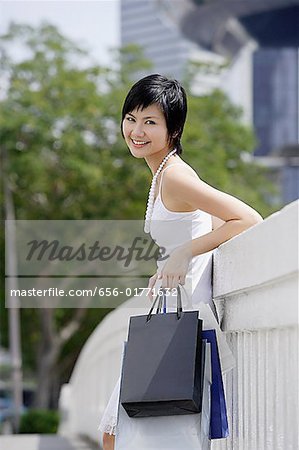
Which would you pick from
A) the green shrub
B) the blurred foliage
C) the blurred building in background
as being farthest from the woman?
the blurred building in background

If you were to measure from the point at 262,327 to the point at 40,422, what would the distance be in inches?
796

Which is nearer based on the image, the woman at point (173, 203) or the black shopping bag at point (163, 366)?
the black shopping bag at point (163, 366)

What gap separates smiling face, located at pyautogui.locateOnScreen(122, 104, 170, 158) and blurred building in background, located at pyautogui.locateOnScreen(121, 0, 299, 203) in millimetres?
22466

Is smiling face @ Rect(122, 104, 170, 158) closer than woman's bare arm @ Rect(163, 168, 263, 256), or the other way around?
woman's bare arm @ Rect(163, 168, 263, 256)

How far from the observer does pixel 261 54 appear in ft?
122

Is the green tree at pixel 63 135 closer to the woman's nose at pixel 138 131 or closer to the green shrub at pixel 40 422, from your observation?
the green shrub at pixel 40 422

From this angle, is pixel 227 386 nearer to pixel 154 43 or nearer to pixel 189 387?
pixel 189 387

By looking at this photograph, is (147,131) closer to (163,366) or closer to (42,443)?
(163,366)

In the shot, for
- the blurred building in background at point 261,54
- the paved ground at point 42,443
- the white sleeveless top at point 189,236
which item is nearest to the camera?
the white sleeveless top at point 189,236

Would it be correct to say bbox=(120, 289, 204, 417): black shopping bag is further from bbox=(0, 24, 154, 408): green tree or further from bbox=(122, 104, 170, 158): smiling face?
bbox=(0, 24, 154, 408): green tree

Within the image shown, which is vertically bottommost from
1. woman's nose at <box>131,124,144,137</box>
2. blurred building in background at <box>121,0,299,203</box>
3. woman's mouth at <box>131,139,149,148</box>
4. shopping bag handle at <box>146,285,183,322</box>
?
shopping bag handle at <box>146,285,183,322</box>

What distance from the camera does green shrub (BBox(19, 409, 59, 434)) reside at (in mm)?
21500

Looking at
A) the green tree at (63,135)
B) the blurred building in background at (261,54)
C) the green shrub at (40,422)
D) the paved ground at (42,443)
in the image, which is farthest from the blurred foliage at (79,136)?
the paved ground at (42,443)

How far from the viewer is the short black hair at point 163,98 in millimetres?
3260
